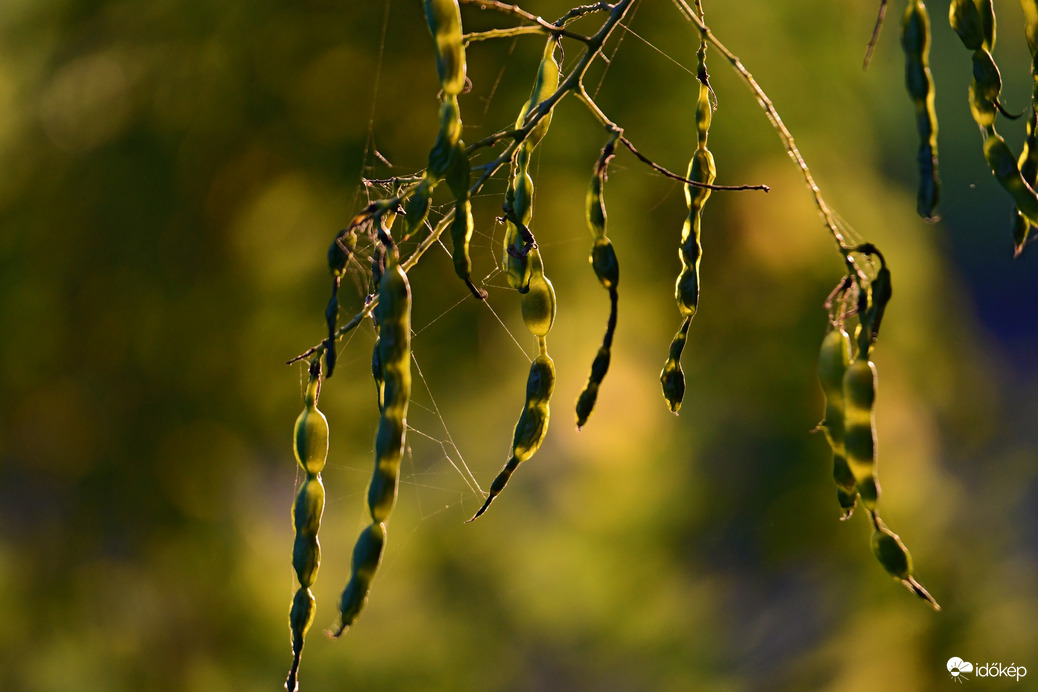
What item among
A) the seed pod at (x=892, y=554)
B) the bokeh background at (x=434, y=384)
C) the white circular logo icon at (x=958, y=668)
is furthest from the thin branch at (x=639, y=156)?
the white circular logo icon at (x=958, y=668)

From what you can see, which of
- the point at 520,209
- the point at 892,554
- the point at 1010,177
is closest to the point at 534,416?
the point at 520,209

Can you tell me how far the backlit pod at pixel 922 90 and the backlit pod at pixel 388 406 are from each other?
1.16 ft

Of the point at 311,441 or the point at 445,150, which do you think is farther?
the point at 311,441

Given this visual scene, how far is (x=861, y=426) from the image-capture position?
1.84 ft

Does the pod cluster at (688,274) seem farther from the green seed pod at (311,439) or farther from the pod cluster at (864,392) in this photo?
the green seed pod at (311,439)

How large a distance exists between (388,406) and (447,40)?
0.82ft

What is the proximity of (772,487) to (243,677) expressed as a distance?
1.88 metres

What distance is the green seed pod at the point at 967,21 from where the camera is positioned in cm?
63

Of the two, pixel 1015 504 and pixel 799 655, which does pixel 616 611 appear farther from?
pixel 1015 504

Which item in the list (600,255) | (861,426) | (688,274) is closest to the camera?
(861,426)

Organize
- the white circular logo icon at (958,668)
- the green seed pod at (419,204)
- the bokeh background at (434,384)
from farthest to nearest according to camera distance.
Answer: the white circular logo icon at (958,668)
the bokeh background at (434,384)
the green seed pod at (419,204)

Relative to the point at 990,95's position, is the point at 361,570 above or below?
below

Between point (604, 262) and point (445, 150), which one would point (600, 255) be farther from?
point (445, 150)

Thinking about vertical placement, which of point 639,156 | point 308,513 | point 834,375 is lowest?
point 308,513
